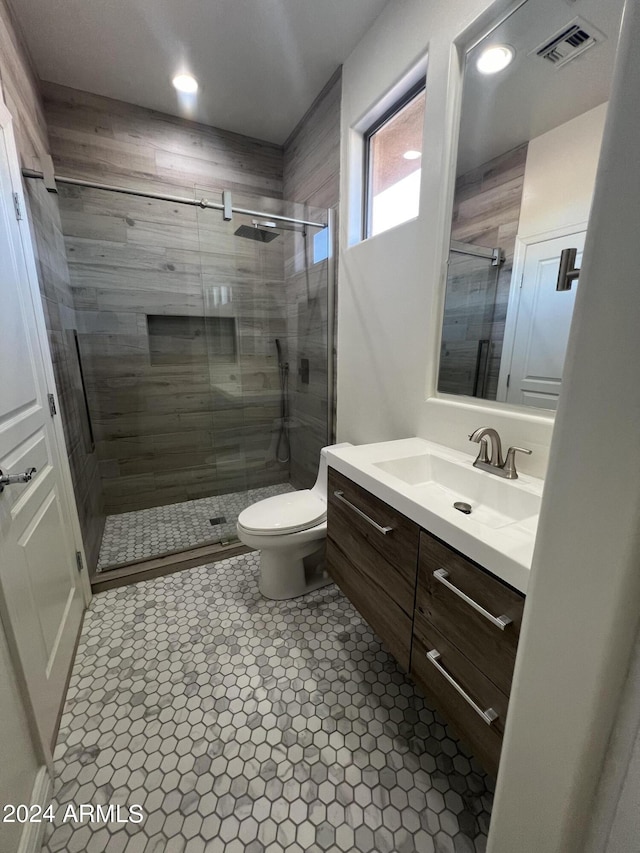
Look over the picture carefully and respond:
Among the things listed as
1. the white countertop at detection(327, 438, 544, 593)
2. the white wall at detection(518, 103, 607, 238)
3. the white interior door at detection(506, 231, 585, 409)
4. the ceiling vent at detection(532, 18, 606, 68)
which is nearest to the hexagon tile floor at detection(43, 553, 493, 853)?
the white countertop at detection(327, 438, 544, 593)

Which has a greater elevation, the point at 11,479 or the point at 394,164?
the point at 394,164

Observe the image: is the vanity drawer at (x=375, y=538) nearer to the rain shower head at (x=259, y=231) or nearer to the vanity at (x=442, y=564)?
the vanity at (x=442, y=564)

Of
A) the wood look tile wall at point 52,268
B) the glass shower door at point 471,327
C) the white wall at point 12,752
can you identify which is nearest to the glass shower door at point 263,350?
the wood look tile wall at point 52,268

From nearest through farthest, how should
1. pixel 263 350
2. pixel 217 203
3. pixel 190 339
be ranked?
1. pixel 217 203
2. pixel 190 339
3. pixel 263 350

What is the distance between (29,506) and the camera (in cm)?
118

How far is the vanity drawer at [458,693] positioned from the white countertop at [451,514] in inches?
11.7

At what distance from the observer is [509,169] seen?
1.19m

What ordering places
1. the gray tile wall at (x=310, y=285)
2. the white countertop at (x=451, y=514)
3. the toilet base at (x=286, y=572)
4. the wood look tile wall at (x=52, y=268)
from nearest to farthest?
the white countertop at (x=451, y=514) < the wood look tile wall at (x=52, y=268) < the toilet base at (x=286, y=572) < the gray tile wall at (x=310, y=285)

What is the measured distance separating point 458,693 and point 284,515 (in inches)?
41.1

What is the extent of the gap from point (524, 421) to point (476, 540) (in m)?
0.58

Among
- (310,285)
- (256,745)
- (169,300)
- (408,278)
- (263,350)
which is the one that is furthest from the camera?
(263,350)

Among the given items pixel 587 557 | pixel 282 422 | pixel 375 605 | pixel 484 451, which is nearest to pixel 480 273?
pixel 484 451

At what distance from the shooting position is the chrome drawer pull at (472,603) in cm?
74

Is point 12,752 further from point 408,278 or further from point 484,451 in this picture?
point 408,278
